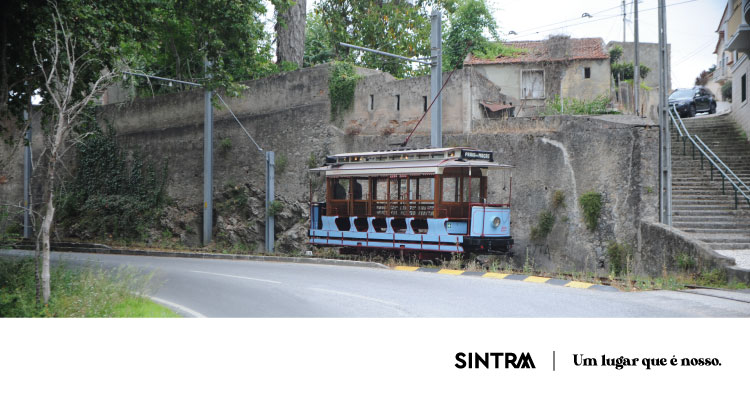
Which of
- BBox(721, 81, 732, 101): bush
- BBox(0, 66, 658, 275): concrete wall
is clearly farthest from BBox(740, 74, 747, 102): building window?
BBox(721, 81, 732, 101): bush

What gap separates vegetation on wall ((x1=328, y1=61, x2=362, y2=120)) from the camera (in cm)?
2209

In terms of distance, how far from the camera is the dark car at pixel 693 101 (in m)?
31.1

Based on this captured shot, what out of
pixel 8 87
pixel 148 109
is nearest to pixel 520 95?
pixel 148 109

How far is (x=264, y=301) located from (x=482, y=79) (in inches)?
497

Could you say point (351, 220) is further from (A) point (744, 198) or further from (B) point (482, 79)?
(A) point (744, 198)

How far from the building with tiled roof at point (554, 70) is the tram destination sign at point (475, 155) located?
1692 centimetres

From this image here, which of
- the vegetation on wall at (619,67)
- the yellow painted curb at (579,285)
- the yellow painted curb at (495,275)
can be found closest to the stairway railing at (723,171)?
the yellow painted curb at (579,285)

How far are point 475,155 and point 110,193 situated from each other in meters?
19.9

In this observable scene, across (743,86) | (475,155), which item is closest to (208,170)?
(475,155)

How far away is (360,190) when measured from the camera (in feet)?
57.5

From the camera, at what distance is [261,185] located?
2420cm

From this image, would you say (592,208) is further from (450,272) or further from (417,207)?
(450,272)

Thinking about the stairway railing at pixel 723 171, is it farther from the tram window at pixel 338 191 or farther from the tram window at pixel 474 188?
the tram window at pixel 338 191

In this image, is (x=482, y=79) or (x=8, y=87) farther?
(x=482, y=79)
